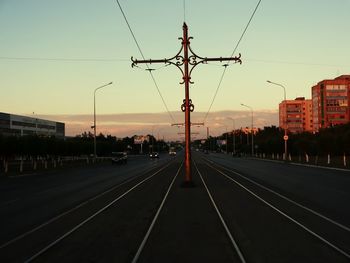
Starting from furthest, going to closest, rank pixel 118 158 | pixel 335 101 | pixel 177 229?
pixel 335 101 < pixel 118 158 < pixel 177 229

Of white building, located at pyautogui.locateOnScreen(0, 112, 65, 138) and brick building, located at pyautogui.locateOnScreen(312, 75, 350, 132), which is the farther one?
brick building, located at pyautogui.locateOnScreen(312, 75, 350, 132)

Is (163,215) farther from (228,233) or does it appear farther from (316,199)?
(316,199)

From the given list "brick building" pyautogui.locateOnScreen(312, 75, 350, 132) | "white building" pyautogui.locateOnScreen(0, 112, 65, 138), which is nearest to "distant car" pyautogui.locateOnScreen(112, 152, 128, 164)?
"white building" pyautogui.locateOnScreen(0, 112, 65, 138)

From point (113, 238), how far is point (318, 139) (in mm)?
75773

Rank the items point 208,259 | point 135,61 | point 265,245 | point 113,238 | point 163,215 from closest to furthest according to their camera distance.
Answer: point 208,259 < point 265,245 < point 113,238 < point 163,215 < point 135,61

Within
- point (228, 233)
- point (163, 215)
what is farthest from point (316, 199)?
point (228, 233)

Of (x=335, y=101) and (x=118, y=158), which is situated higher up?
(x=335, y=101)

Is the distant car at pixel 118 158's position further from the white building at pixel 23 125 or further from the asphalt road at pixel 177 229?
the asphalt road at pixel 177 229

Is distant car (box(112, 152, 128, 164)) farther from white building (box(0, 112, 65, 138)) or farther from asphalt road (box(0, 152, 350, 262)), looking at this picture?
asphalt road (box(0, 152, 350, 262))

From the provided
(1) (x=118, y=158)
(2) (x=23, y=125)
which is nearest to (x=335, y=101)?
(2) (x=23, y=125)

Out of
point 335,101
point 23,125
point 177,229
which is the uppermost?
point 335,101

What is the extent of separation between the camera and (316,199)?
20.4m

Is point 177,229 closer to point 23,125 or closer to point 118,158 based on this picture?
point 118,158

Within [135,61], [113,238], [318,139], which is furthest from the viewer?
[318,139]
